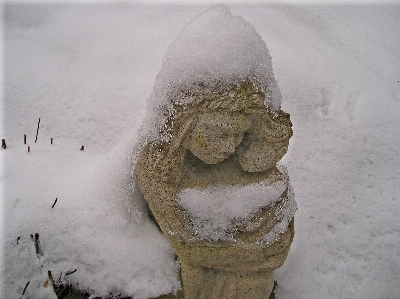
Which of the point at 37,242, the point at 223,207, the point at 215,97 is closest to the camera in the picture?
the point at 215,97

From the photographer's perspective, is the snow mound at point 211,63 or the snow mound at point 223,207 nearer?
the snow mound at point 211,63

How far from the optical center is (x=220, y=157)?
1332mm

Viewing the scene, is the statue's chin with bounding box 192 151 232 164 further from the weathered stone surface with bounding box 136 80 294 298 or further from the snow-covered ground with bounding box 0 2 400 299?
the snow-covered ground with bounding box 0 2 400 299

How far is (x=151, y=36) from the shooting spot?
263 centimetres

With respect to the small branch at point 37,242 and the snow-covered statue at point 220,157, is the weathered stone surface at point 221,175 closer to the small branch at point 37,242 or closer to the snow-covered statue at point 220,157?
the snow-covered statue at point 220,157

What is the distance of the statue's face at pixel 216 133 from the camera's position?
1.27m

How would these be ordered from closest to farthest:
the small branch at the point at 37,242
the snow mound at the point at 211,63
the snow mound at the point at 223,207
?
the snow mound at the point at 211,63 → the snow mound at the point at 223,207 → the small branch at the point at 37,242

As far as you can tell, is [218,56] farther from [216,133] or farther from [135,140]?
[135,140]

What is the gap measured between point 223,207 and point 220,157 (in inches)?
7.4

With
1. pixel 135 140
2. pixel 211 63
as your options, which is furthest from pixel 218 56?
pixel 135 140

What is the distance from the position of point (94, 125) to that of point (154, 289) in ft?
3.49

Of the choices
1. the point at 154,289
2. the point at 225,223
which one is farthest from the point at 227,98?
the point at 154,289

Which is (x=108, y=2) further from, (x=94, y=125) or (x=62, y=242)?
(x=62, y=242)

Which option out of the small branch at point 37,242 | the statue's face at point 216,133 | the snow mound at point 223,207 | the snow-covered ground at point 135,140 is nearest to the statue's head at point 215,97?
the statue's face at point 216,133
